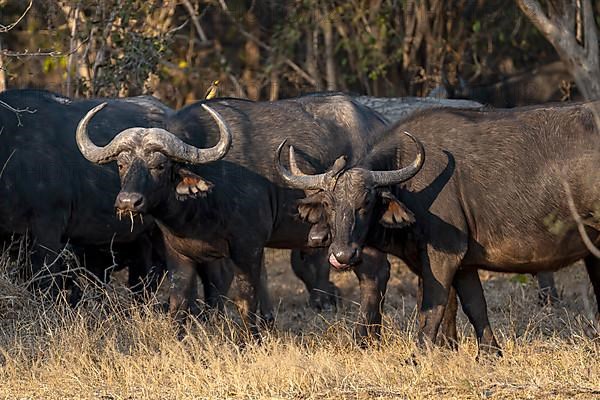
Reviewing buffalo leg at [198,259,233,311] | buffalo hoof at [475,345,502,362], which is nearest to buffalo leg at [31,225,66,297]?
buffalo leg at [198,259,233,311]

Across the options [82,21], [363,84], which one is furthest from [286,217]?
[363,84]

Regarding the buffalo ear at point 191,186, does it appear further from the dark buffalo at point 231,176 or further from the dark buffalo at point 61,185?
the dark buffalo at point 61,185

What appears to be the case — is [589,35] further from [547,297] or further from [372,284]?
[372,284]

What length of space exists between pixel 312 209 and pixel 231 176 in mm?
1316

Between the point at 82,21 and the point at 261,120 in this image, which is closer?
the point at 261,120

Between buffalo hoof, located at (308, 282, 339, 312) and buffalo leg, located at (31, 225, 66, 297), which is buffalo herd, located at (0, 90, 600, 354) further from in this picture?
Answer: buffalo hoof, located at (308, 282, 339, 312)

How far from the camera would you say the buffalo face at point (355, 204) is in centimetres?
761

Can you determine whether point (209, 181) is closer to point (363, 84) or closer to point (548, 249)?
point (548, 249)

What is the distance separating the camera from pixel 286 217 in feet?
31.2

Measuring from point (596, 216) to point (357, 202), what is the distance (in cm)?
144

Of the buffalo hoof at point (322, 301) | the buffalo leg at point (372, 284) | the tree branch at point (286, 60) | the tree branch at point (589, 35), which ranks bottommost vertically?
the buffalo hoof at point (322, 301)

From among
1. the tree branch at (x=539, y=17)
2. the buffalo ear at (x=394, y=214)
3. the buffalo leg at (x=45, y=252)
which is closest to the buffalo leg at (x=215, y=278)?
the buffalo leg at (x=45, y=252)

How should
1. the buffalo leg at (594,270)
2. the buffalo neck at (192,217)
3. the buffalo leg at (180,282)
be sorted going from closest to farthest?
the buffalo leg at (594,270)
the buffalo neck at (192,217)
the buffalo leg at (180,282)

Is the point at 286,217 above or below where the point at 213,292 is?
above
